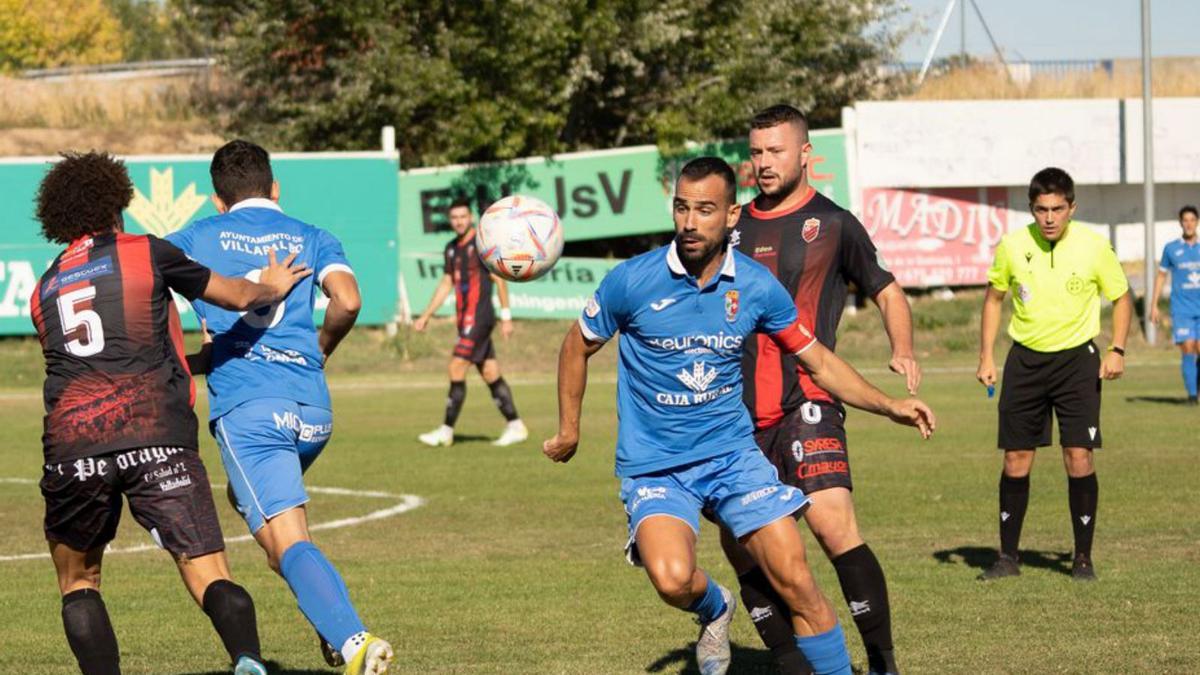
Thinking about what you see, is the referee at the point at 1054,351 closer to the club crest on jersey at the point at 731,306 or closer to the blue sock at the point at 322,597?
the club crest on jersey at the point at 731,306

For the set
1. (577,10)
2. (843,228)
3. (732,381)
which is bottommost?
(732,381)

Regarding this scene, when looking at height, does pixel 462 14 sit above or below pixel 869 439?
above

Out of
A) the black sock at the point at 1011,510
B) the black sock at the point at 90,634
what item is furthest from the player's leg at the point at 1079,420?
the black sock at the point at 90,634

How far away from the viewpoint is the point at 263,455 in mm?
6840

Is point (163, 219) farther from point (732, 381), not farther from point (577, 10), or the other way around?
point (732, 381)

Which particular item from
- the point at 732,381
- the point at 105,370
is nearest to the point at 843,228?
the point at 732,381

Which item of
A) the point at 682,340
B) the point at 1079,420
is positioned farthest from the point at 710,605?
the point at 1079,420

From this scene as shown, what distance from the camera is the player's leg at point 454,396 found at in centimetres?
1809

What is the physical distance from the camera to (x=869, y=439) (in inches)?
734

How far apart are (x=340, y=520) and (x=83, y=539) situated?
6.60 metres

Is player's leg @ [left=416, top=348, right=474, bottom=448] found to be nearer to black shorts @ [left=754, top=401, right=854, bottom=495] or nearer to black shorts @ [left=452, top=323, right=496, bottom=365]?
black shorts @ [left=452, top=323, right=496, bottom=365]

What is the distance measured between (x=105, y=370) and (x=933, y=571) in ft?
18.2

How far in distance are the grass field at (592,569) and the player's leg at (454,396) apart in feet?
0.71

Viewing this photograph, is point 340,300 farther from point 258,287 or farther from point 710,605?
point 710,605
